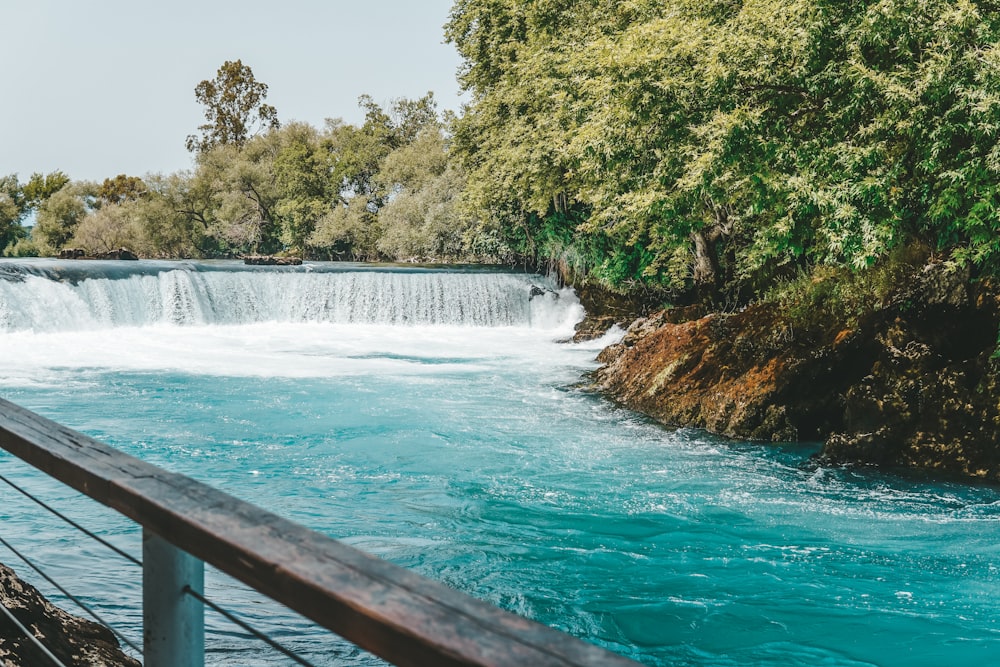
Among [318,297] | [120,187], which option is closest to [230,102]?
[120,187]

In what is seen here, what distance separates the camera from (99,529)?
7.12 m

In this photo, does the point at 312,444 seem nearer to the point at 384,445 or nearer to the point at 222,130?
the point at 384,445

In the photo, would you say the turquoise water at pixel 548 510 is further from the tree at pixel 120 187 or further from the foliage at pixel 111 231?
Answer: the tree at pixel 120 187

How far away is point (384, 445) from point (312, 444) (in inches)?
33.5

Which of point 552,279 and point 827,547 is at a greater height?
point 552,279

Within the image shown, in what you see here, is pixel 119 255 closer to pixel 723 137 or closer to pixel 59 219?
pixel 59 219

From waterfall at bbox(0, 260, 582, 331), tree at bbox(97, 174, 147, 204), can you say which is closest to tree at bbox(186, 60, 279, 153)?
tree at bbox(97, 174, 147, 204)

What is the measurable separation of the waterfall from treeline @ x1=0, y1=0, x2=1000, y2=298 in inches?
62.5

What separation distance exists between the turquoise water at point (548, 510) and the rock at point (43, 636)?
1674 mm

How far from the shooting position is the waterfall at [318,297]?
75.7 ft

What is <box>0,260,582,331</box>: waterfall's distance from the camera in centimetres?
2308

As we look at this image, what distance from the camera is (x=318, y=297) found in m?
24.9

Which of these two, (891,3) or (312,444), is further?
(312,444)

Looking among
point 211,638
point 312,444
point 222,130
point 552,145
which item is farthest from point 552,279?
point 222,130
